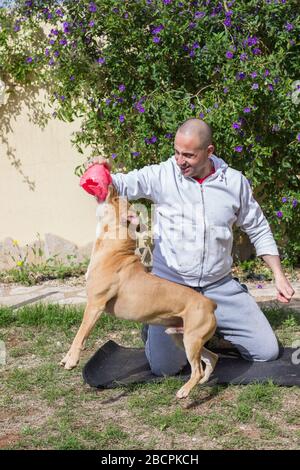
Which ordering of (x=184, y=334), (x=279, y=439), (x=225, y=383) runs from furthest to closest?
(x=225, y=383), (x=184, y=334), (x=279, y=439)

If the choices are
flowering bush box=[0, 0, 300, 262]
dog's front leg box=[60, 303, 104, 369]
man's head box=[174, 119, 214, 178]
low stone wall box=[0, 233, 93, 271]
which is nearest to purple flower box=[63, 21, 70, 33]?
flowering bush box=[0, 0, 300, 262]

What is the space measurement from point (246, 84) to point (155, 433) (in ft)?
12.3

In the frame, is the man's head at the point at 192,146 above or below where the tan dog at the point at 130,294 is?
above

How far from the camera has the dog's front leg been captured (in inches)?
149

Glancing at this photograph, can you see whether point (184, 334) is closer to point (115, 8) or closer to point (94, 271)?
point (94, 271)

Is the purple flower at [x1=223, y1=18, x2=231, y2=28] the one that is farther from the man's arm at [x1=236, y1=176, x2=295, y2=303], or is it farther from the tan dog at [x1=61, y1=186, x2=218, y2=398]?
the tan dog at [x1=61, y1=186, x2=218, y2=398]

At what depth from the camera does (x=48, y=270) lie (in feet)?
25.2

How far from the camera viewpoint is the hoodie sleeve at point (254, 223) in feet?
14.9

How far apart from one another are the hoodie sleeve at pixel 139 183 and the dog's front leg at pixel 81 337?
76 cm

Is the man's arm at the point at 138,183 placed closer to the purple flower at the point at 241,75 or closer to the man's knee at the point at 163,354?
the man's knee at the point at 163,354

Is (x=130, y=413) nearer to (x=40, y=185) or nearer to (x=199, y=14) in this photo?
(x=199, y=14)

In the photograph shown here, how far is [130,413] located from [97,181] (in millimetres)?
1354

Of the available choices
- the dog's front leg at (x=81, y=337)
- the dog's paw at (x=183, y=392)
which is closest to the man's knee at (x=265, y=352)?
the dog's paw at (x=183, y=392)

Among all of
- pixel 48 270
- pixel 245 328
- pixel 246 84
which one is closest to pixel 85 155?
pixel 48 270
